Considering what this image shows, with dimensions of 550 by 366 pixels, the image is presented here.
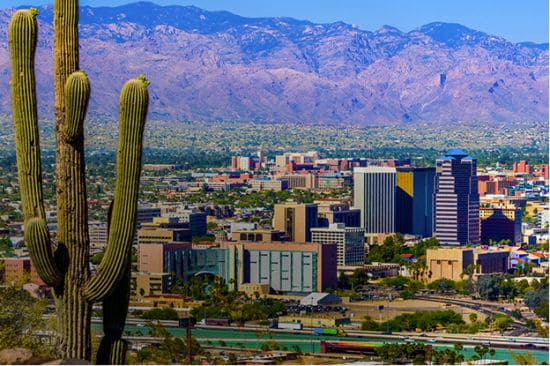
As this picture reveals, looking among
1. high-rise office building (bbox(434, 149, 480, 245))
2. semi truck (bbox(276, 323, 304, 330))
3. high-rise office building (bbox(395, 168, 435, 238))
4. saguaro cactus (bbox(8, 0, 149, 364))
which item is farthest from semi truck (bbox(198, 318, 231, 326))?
saguaro cactus (bbox(8, 0, 149, 364))

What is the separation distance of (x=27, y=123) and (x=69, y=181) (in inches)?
20.9

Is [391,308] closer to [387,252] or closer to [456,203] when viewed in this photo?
[387,252]

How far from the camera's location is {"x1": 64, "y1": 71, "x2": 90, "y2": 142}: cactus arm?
10.4 metres

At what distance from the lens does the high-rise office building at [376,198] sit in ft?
274

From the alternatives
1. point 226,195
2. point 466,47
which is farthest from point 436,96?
point 226,195

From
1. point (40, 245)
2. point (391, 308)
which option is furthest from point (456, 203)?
point (40, 245)

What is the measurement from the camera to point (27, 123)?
10555 mm

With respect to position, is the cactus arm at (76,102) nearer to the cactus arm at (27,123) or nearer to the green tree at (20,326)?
the cactus arm at (27,123)

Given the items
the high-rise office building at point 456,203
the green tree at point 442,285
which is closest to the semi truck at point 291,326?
the green tree at point 442,285

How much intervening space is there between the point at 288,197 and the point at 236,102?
218ft

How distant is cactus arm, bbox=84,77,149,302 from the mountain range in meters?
123

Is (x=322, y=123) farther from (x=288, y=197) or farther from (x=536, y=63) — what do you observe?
(x=288, y=197)

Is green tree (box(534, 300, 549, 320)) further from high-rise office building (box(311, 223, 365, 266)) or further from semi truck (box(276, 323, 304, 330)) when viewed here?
high-rise office building (box(311, 223, 365, 266))

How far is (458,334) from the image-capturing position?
5009 centimetres
